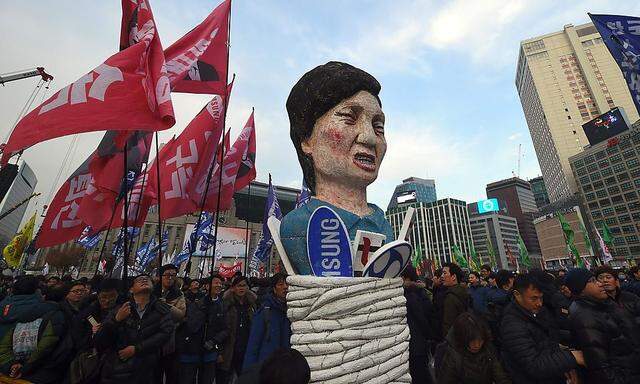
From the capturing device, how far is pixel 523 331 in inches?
104

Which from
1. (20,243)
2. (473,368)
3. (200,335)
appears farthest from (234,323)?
(20,243)

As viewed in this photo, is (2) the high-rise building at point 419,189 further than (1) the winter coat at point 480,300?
Yes

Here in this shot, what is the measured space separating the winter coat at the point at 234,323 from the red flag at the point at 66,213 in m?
3.13

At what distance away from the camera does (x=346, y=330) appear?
1.52 metres

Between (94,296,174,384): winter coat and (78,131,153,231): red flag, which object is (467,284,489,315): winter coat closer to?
(94,296,174,384): winter coat

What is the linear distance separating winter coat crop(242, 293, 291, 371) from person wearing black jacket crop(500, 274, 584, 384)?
1983mm

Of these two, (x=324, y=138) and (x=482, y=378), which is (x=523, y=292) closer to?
(x=482, y=378)

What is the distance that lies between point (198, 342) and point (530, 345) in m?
4.37

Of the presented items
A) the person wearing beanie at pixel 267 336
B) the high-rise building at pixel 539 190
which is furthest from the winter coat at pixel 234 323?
the high-rise building at pixel 539 190

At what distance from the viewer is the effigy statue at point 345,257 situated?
1517 millimetres

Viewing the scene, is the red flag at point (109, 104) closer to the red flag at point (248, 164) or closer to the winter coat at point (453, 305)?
the red flag at point (248, 164)

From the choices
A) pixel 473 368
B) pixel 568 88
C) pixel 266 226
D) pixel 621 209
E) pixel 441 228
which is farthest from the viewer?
pixel 441 228

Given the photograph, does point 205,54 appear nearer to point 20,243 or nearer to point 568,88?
point 20,243

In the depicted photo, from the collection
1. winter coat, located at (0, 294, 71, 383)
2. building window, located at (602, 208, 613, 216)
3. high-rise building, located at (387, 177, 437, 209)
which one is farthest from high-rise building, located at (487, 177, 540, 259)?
winter coat, located at (0, 294, 71, 383)
